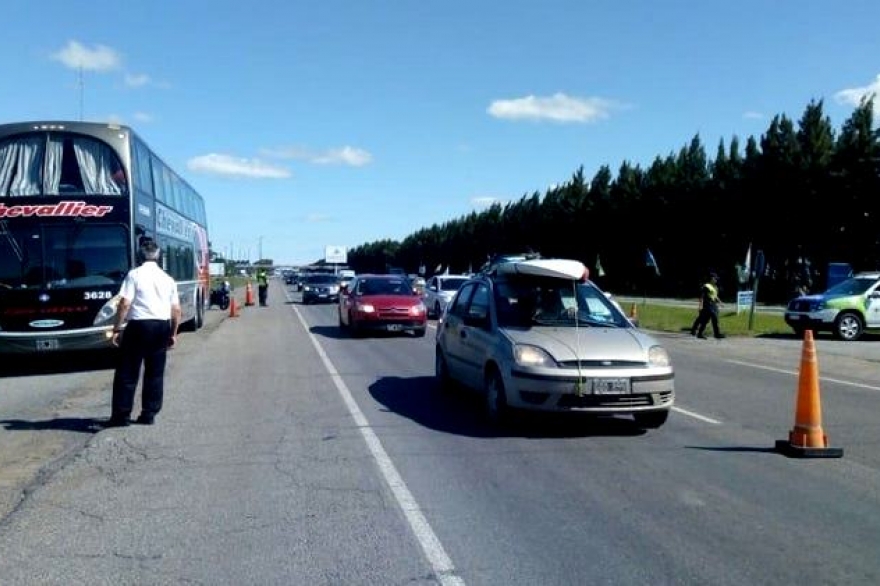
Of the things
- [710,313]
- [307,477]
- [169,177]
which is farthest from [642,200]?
[307,477]

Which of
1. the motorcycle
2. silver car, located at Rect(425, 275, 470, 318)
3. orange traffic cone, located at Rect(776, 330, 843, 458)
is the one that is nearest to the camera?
orange traffic cone, located at Rect(776, 330, 843, 458)

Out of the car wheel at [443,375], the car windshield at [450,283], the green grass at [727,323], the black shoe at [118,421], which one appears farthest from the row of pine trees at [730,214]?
the black shoe at [118,421]

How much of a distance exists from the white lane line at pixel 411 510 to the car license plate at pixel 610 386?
2148 mm

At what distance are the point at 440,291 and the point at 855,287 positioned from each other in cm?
1422

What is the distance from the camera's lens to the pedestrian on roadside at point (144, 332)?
9.59 meters

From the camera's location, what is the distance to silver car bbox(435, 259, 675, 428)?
9031 mm

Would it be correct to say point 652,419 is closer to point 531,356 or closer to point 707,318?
point 531,356

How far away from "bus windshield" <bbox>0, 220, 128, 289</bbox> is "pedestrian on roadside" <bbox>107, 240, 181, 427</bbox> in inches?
251

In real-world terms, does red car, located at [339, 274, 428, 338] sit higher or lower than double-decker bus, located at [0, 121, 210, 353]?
lower

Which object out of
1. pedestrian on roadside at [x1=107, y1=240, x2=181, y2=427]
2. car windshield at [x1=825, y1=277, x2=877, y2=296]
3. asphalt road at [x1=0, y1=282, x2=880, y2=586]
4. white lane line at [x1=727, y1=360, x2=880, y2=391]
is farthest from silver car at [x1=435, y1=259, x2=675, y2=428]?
car windshield at [x1=825, y1=277, x2=877, y2=296]

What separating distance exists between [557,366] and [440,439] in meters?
1.36

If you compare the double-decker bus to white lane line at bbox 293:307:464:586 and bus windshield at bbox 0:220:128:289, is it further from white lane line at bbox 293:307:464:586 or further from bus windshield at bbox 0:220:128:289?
white lane line at bbox 293:307:464:586

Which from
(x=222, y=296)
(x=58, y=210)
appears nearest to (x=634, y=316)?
(x=58, y=210)

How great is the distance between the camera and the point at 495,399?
384 inches
